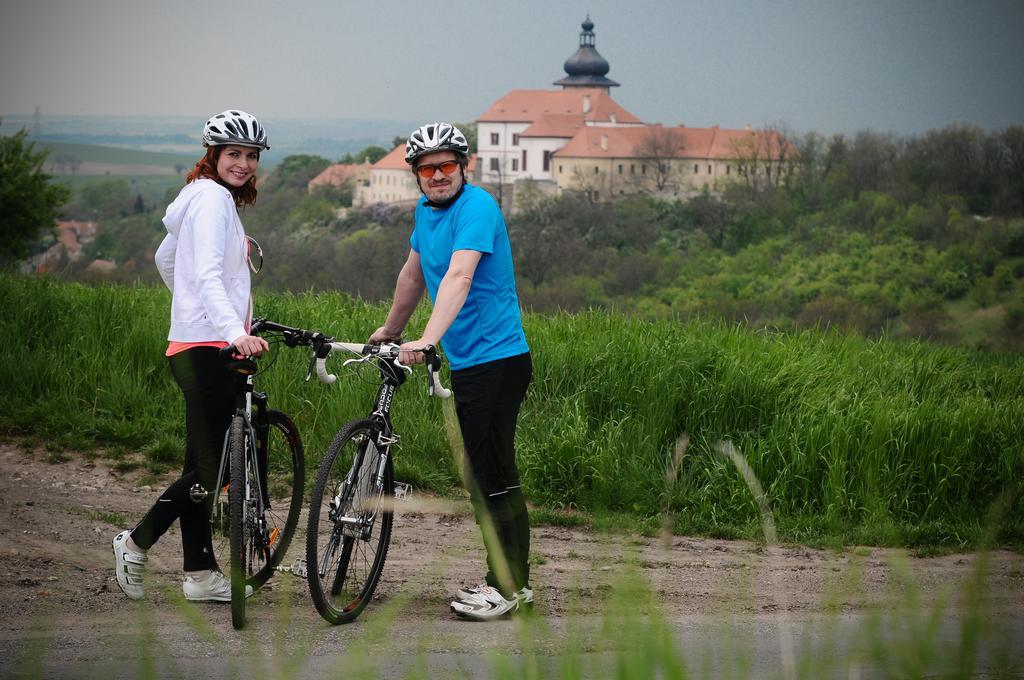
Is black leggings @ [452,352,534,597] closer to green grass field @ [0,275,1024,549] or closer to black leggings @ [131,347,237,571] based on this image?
black leggings @ [131,347,237,571]

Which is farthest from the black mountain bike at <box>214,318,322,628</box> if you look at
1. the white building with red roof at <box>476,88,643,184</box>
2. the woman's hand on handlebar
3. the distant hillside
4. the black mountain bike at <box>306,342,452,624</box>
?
the distant hillside

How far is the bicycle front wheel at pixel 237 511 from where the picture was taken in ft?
13.3

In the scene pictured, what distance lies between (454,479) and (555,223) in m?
102

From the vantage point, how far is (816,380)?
7.91 m

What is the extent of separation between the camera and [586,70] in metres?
175

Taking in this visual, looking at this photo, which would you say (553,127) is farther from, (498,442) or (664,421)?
(498,442)

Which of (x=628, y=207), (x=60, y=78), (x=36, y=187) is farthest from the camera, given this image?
(x=60, y=78)

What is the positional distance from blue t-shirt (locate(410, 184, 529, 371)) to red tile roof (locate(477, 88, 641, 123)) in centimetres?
15467

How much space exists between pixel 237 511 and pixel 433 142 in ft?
4.83

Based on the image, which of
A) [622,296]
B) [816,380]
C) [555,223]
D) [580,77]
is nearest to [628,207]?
[555,223]

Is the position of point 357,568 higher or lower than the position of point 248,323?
lower

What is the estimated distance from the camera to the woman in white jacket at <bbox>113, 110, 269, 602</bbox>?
4109mm

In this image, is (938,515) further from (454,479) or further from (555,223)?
(555,223)

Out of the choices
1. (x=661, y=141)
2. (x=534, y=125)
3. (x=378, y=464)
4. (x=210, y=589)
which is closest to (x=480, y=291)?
(x=378, y=464)
